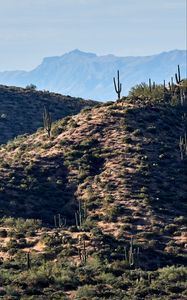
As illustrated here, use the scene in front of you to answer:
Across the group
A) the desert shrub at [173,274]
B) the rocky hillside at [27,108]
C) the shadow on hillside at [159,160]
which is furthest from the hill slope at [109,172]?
the rocky hillside at [27,108]

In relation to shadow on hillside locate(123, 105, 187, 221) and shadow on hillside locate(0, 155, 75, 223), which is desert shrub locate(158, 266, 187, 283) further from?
shadow on hillside locate(0, 155, 75, 223)

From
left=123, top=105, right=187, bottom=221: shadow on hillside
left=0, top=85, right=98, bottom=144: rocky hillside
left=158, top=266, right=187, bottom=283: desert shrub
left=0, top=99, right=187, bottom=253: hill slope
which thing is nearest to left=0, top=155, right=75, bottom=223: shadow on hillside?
left=0, top=99, right=187, bottom=253: hill slope

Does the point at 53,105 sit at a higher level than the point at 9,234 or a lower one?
higher

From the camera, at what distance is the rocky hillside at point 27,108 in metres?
89.2

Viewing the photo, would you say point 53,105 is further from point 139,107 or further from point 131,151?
point 131,151

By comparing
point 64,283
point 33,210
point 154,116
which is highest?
point 154,116

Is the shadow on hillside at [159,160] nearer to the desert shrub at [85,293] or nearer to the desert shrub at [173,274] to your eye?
the desert shrub at [173,274]

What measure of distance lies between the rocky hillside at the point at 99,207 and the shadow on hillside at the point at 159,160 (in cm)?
9

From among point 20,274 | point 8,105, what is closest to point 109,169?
point 20,274

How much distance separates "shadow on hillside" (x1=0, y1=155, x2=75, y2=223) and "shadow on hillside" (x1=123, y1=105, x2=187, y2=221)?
5716 millimetres

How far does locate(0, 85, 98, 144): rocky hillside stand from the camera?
89.2 meters

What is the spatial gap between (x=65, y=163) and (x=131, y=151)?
575 cm

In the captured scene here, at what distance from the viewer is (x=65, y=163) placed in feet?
176

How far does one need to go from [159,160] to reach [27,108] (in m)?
47.6
